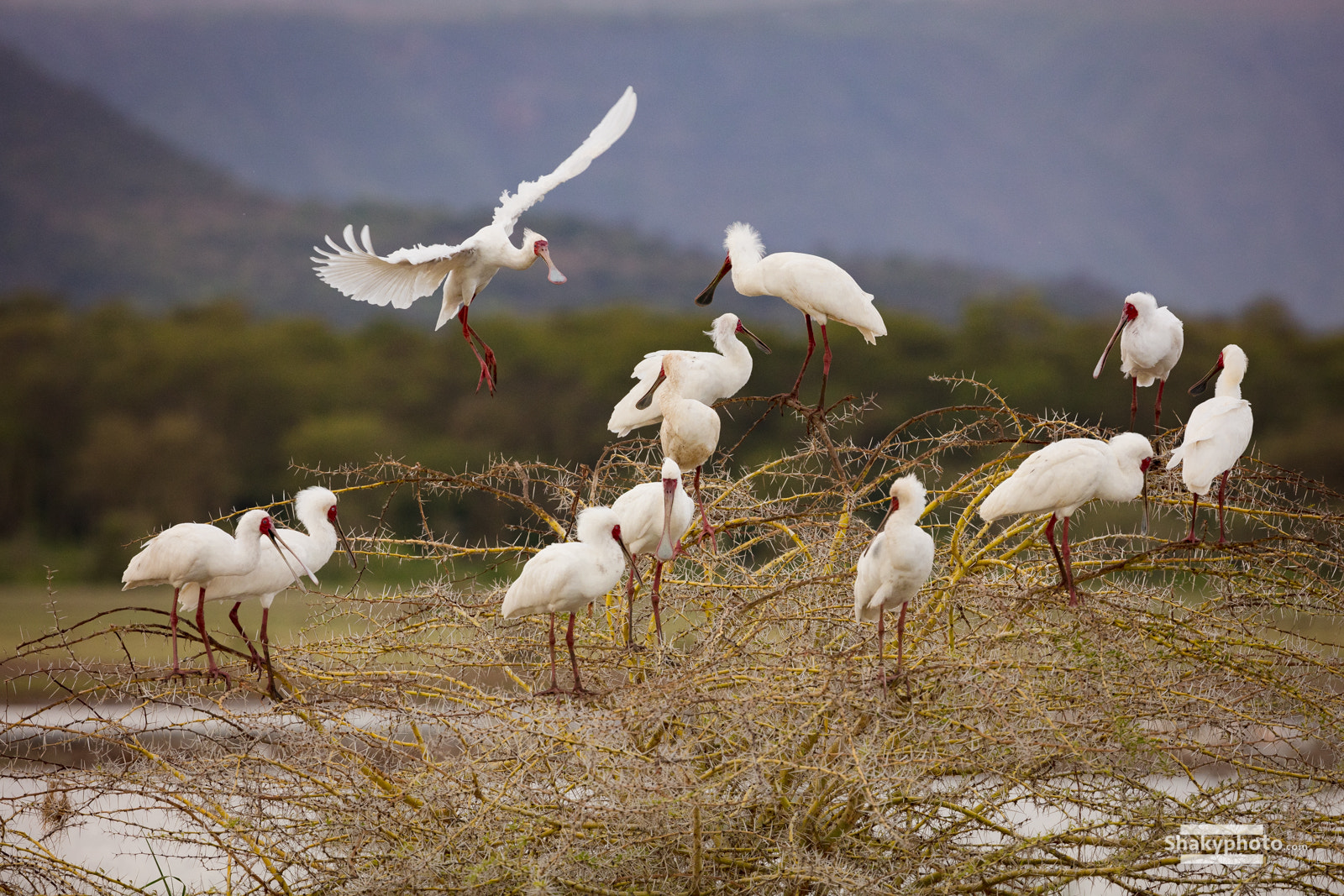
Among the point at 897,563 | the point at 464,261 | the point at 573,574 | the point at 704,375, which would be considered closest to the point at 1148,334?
the point at 704,375

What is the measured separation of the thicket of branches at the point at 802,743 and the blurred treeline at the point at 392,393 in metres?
18.7

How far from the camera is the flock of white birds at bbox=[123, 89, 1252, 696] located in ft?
16.1

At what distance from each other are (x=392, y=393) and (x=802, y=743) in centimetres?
2991

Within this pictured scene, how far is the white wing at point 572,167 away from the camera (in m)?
7.60

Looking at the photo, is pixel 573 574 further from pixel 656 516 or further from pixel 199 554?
pixel 199 554

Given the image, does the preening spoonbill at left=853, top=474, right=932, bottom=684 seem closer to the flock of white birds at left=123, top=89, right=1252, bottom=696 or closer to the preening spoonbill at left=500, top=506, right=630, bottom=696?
the flock of white birds at left=123, top=89, right=1252, bottom=696

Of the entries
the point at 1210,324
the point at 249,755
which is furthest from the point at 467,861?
the point at 1210,324

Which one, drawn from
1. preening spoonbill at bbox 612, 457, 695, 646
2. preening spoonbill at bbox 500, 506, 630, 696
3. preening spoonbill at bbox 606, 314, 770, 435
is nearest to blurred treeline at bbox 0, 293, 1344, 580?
preening spoonbill at bbox 606, 314, 770, 435

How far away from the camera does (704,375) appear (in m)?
6.62

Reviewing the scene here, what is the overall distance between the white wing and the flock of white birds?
0.32 metres

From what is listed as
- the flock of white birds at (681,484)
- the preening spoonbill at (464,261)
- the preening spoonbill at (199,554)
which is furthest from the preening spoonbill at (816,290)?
the preening spoonbill at (199,554)

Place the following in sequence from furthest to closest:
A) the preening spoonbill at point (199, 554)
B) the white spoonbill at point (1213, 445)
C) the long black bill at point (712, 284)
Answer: the long black bill at point (712, 284)
the preening spoonbill at point (199, 554)
the white spoonbill at point (1213, 445)

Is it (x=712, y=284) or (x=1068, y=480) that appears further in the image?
(x=712, y=284)

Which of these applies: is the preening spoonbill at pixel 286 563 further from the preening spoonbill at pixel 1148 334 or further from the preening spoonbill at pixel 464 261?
the preening spoonbill at pixel 1148 334
